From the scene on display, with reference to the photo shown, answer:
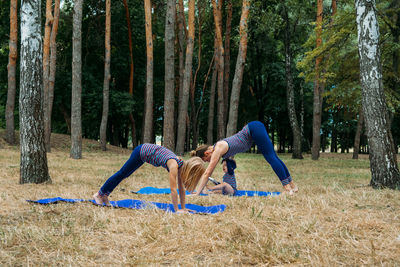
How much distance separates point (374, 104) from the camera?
23.0 ft

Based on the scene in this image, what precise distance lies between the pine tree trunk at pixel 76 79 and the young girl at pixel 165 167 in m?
9.52

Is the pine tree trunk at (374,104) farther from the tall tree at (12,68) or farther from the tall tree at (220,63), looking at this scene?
the tall tree at (12,68)

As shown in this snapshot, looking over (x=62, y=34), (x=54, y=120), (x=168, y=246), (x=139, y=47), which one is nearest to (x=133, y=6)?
(x=139, y=47)

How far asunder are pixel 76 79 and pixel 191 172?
10.2m

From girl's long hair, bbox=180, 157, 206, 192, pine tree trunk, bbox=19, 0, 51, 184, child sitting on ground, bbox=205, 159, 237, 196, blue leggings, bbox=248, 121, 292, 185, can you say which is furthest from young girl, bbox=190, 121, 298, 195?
pine tree trunk, bbox=19, 0, 51, 184

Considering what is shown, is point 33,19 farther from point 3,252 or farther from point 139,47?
point 139,47

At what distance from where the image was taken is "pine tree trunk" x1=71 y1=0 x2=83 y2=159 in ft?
44.9

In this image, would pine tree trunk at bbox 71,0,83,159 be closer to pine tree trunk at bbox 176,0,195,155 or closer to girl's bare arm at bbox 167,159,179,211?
pine tree trunk at bbox 176,0,195,155

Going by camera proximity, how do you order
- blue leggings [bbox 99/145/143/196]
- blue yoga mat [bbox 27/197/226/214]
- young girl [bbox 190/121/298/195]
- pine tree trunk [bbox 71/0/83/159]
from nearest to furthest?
1. blue yoga mat [bbox 27/197/226/214]
2. blue leggings [bbox 99/145/143/196]
3. young girl [bbox 190/121/298/195]
4. pine tree trunk [bbox 71/0/83/159]

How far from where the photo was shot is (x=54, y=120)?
93.0ft

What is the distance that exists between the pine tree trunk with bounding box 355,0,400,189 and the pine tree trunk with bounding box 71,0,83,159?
10.7m

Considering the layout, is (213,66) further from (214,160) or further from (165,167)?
(165,167)

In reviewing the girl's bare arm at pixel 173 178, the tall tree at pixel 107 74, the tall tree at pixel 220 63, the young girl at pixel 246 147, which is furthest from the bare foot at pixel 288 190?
the tall tree at pixel 107 74

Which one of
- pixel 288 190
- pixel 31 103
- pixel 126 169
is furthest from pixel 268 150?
pixel 31 103
